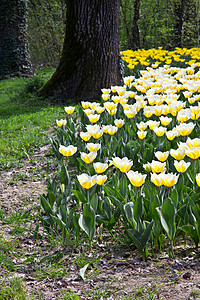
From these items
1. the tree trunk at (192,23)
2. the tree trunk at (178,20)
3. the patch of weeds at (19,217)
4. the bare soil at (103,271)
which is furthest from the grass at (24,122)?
the tree trunk at (192,23)

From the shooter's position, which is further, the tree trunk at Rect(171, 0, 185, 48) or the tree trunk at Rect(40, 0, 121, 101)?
the tree trunk at Rect(171, 0, 185, 48)

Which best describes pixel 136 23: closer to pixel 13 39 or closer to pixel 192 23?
pixel 192 23

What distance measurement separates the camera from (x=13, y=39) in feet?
35.3

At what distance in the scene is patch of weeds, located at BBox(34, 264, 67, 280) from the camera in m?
2.11

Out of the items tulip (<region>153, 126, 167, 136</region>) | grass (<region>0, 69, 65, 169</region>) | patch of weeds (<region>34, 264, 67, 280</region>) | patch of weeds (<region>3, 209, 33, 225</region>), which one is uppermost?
tulip (<region>153, 126, 167, 136</region>)

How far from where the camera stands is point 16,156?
4352mm

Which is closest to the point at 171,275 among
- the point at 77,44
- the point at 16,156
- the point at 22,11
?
the point at 16,156

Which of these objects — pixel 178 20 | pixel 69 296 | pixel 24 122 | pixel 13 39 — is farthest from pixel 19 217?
pixel 178 20

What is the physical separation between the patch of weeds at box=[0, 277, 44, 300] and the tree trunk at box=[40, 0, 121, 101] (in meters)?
4.74

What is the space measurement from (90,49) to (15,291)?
16.7 ft

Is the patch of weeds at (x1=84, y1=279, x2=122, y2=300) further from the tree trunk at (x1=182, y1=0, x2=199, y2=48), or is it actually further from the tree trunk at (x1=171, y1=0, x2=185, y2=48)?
the tree trunk at (x1=182, y1=0, x2=199, y2=48)

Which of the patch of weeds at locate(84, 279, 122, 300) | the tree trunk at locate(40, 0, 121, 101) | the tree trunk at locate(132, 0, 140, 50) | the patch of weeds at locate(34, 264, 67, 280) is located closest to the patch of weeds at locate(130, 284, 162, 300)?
the patch of weeds at locate(84, 279, 122, 300)

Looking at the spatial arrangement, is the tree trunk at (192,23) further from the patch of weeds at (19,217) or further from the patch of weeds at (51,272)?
the patch of weeds at (51,272)

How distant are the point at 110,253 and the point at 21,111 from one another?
486cm
